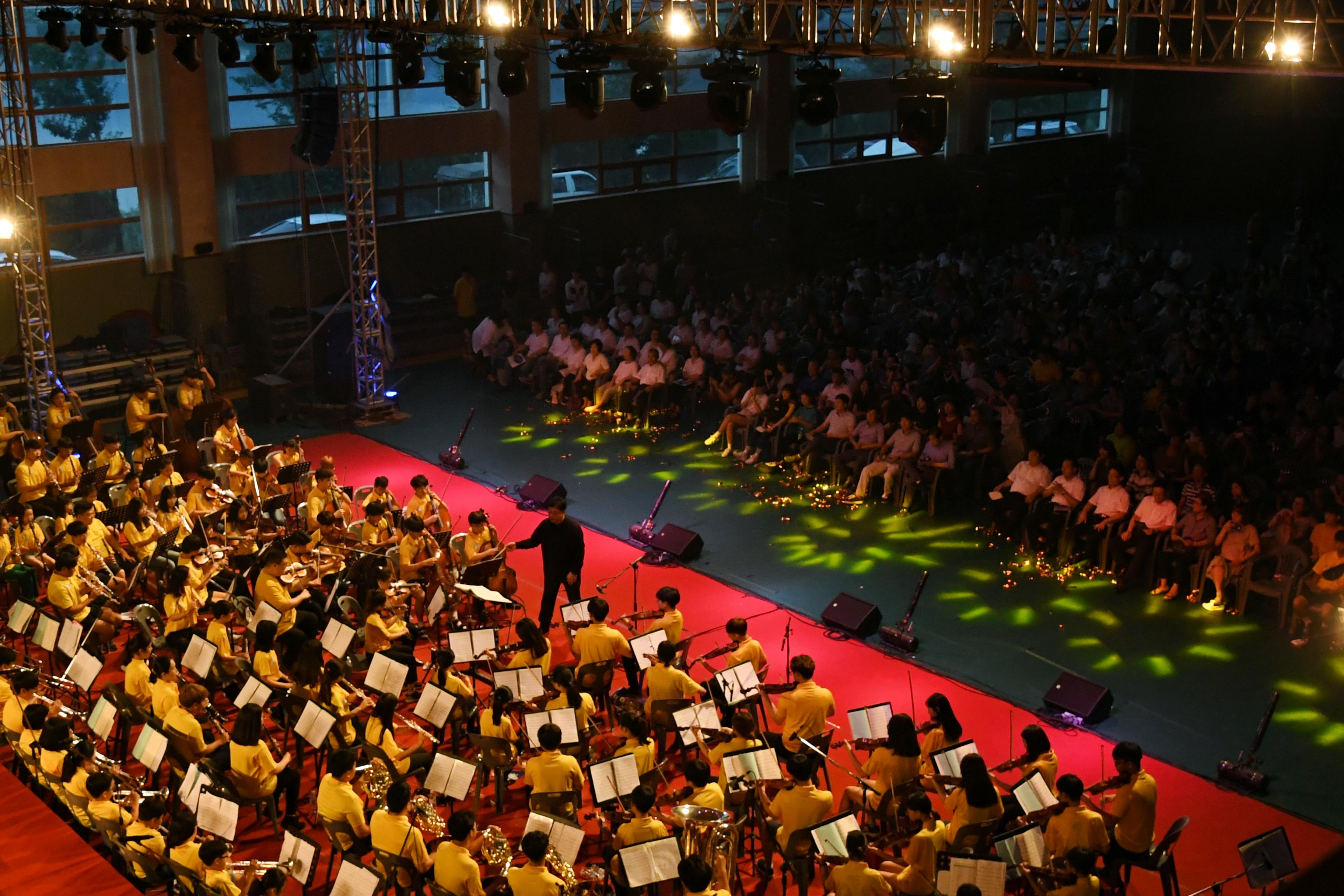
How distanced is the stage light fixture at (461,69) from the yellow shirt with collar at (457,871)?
8.38 meters

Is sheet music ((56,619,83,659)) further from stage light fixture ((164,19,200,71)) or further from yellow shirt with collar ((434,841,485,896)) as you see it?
stage light fixture ((164,19,200,71))

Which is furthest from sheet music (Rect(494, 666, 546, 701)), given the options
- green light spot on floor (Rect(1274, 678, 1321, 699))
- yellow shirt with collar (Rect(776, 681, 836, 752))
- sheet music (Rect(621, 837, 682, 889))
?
green light spot on floor (Rect(1274, 678, 1321, 699))

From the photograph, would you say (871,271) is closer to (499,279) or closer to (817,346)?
(817,346)

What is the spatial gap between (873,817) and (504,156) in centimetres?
1606

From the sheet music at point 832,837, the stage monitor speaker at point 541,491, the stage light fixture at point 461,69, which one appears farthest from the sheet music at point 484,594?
the stage light fixture at point 461,69

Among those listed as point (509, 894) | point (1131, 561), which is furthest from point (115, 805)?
point (1131, 561)

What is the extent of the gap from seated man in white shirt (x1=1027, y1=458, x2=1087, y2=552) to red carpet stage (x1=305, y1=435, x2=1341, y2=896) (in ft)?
8.46

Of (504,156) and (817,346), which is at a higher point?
(504,156)

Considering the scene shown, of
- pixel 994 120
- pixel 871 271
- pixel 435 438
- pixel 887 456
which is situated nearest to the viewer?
pixel 887 456

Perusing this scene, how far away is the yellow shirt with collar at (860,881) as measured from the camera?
6.79 meters

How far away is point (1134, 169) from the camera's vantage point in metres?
28.9

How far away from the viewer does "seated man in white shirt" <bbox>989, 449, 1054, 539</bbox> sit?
1296 centimetres

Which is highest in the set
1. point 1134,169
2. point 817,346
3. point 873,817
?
point 1134,169

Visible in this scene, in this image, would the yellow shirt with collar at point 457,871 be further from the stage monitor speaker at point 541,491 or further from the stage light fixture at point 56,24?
the stage light fixture at point 56,24
